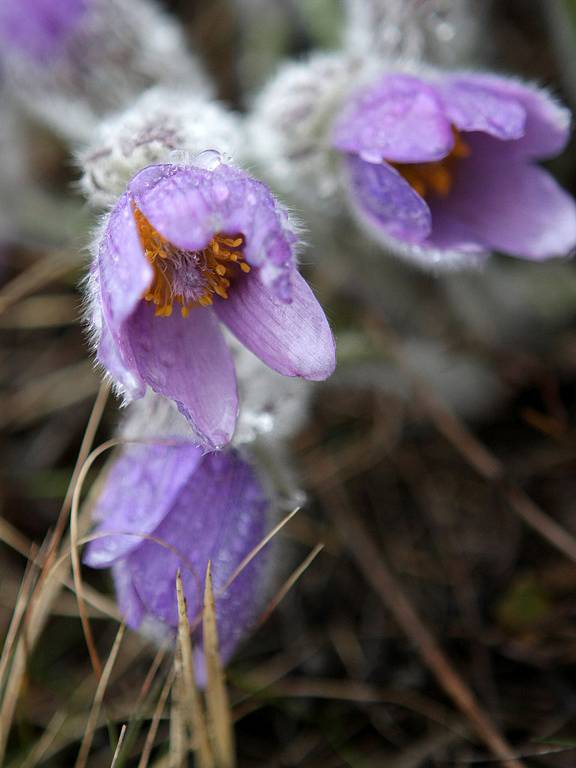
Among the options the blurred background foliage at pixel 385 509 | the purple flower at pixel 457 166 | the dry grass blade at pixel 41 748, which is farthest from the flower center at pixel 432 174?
the dry grass blade at pixel 41 748

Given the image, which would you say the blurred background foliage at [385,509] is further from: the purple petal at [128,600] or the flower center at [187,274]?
the flower center at [187,274]

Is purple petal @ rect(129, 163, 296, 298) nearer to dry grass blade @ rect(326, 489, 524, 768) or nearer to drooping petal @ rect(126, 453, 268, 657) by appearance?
drooping petal @ rect(126, 453, 268, 657)

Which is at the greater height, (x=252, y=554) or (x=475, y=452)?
(x=252, y=554)

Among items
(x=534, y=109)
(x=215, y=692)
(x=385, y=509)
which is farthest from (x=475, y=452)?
(x=215, y=692)

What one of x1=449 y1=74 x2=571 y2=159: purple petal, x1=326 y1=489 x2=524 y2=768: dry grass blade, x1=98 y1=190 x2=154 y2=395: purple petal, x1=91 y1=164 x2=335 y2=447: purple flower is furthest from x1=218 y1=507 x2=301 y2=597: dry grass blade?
x1=449 y1=74 x2=571 y2=159: purple petal

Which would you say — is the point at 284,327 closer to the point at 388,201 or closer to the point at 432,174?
the point at 388,201

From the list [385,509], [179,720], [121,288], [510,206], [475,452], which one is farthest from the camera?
[385,509]
